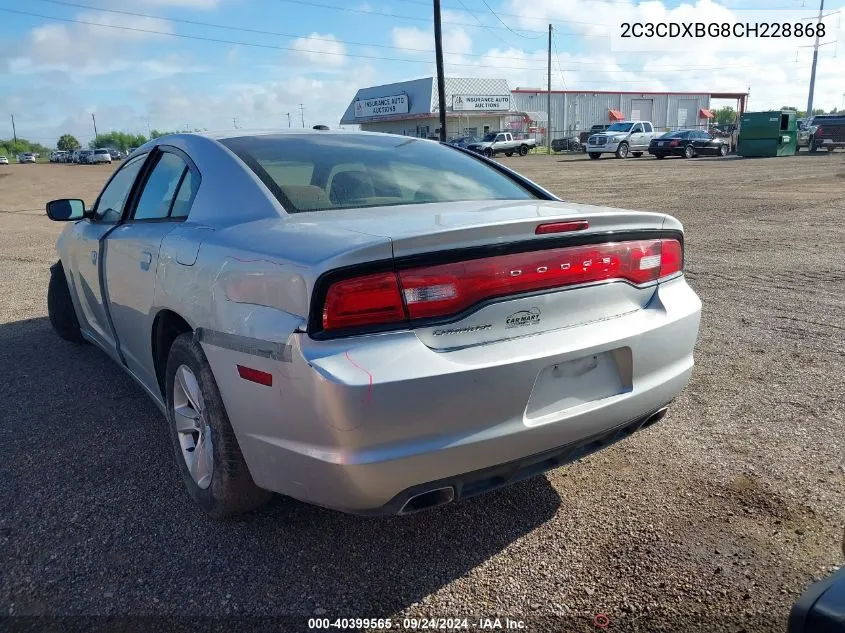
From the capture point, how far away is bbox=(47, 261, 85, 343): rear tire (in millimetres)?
5012

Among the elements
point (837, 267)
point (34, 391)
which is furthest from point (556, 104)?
point (34, 391)

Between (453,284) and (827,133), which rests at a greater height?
(453,284)

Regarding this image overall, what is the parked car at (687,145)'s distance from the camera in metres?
34.5

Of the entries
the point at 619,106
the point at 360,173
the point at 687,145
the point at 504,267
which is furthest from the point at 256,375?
the point at 619,106

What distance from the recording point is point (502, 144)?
1790 inches

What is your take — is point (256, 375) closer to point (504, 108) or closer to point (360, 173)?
point (360, 173)

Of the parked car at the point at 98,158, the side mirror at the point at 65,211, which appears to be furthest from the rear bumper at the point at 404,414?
the parked car at the point at 98,158

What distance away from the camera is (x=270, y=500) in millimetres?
2646

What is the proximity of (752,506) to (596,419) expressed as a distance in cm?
93

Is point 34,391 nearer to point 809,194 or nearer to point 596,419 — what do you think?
point 596,419

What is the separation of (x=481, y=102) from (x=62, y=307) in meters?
62.4

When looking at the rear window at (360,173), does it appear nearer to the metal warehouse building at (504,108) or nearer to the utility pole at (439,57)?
the utility pole at (439,57)

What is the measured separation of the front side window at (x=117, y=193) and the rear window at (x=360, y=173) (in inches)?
40.1

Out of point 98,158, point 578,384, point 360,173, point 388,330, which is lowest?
point 98,158
